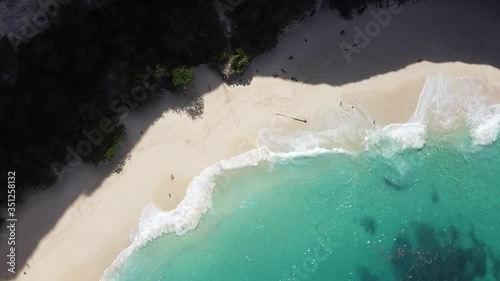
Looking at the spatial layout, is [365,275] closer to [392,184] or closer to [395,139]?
[392,184]

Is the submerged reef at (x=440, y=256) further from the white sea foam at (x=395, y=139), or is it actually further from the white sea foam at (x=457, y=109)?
the white sea foam at (x=457, y=109)

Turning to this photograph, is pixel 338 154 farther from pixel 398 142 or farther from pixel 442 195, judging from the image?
pixel 442 195

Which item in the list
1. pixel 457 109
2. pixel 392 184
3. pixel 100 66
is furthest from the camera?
pixel 457 109

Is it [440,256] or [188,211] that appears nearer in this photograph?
[188,211]

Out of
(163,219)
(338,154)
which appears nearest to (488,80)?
(338,154)

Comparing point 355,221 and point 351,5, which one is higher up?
point 351,5

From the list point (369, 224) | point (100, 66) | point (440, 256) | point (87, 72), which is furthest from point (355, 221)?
point (87, 72)

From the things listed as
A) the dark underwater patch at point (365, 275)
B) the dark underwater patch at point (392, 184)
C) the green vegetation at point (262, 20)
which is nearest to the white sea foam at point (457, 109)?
the dark underwater patch at point (392, 184)
